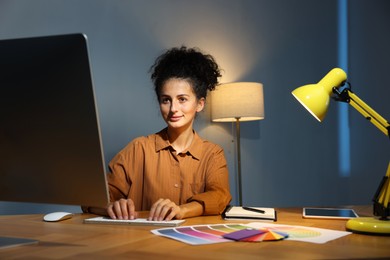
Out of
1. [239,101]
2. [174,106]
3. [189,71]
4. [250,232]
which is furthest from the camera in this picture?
[239,101]

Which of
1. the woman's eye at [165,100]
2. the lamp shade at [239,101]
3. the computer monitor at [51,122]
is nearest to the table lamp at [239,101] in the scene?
the lamp shade at [239,101]

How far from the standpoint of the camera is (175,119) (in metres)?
1.77

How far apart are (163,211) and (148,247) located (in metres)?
0.33

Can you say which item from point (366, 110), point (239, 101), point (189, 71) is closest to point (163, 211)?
point (366, 110)

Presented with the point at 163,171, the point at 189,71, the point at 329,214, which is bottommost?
the point at 329,214

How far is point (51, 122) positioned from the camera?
723 millimetres

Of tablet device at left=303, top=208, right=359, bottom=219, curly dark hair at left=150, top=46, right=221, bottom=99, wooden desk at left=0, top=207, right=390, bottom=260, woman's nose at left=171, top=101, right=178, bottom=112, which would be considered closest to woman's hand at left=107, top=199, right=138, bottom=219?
wooden desk at left=0, top=207, right=390, bottom=260

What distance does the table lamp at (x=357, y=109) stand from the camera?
936 millimetres

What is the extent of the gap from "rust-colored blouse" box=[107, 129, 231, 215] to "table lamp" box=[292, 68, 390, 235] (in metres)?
0.72

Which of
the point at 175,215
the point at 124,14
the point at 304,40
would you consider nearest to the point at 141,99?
the point at 124,14

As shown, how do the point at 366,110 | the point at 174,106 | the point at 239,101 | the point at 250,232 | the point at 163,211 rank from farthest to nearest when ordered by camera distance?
the point at 239,101 → the point at 174,106 → the point at 163,211 → the point at 366,110 → the point at 250,232

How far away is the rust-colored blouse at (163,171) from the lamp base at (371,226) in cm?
78

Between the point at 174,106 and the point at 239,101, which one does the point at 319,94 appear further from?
the point at 239,101

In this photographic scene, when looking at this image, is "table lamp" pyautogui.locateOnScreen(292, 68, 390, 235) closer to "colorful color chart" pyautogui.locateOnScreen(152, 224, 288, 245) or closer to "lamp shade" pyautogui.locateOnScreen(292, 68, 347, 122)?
"lamp shade" pyautogui.locateOnScreen(292, 68, 347, 122)
